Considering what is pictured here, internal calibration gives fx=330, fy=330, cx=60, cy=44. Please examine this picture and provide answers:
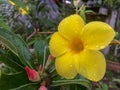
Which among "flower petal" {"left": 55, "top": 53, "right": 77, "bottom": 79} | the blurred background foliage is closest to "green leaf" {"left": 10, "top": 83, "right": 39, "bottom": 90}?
the blurred background foliage

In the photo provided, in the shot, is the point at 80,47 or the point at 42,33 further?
the point at 42,33

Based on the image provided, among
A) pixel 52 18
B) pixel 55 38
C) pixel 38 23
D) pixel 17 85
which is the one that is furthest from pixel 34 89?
pixel 52 18

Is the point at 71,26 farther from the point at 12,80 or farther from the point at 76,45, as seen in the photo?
the point at 12,80

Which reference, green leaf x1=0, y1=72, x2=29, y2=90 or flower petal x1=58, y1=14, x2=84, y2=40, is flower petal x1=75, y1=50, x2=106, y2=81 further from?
green leaf x1=0, y1=72, x2=29, y2=90

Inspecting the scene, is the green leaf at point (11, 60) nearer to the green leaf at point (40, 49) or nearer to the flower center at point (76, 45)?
the green leaf at point (40, 49)

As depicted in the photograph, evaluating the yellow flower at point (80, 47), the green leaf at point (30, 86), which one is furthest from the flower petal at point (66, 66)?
the green leaf at point (30, 86)

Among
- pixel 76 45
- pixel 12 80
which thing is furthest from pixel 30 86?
pixel 76 45
